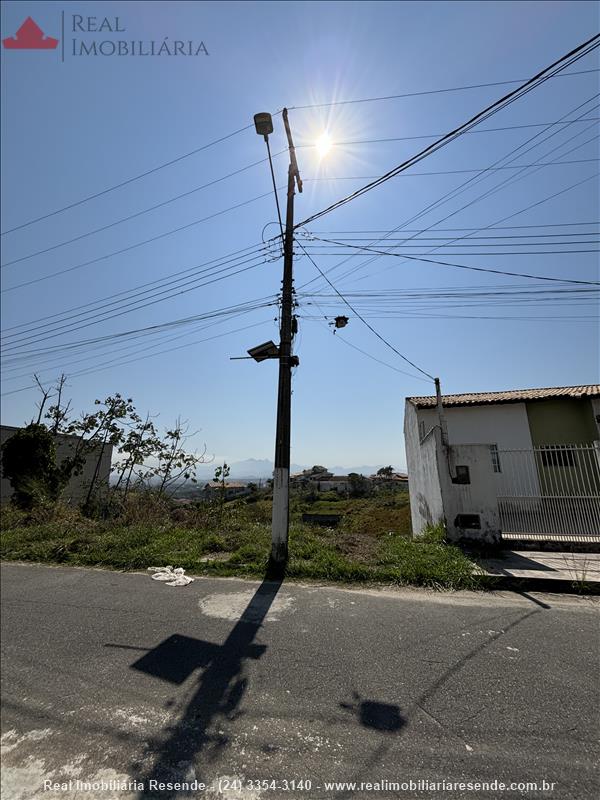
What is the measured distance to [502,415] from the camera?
1345 centimetres

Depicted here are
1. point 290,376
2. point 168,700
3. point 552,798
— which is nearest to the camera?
point 552,798

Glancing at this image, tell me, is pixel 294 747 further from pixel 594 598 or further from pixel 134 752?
pixel 594 598

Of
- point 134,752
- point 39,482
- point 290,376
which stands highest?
point 290,376

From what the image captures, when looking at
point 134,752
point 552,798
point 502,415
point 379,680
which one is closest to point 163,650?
point 134,752

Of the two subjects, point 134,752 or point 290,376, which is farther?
point 290,376

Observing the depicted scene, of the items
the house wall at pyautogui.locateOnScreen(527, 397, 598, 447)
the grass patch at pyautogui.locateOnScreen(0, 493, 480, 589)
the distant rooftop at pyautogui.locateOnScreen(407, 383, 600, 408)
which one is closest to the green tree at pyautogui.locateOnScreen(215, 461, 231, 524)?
the grass patch at pyautogui.locateOnScreen(0, 493, 480, 589)

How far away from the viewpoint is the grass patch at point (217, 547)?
194 inches

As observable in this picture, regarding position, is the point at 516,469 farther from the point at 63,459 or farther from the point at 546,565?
the point at 63,459

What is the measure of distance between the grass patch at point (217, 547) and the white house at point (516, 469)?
100 centimetres

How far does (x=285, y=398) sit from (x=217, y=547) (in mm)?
3301

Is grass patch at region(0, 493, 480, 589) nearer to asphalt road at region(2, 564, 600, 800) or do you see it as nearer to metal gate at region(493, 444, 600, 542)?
asphalt road at region(2, 564, 600, 800)

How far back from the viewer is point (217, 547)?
21.7 ft

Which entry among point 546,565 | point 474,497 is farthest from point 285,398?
point 546,565

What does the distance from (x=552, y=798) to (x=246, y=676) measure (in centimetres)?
202
